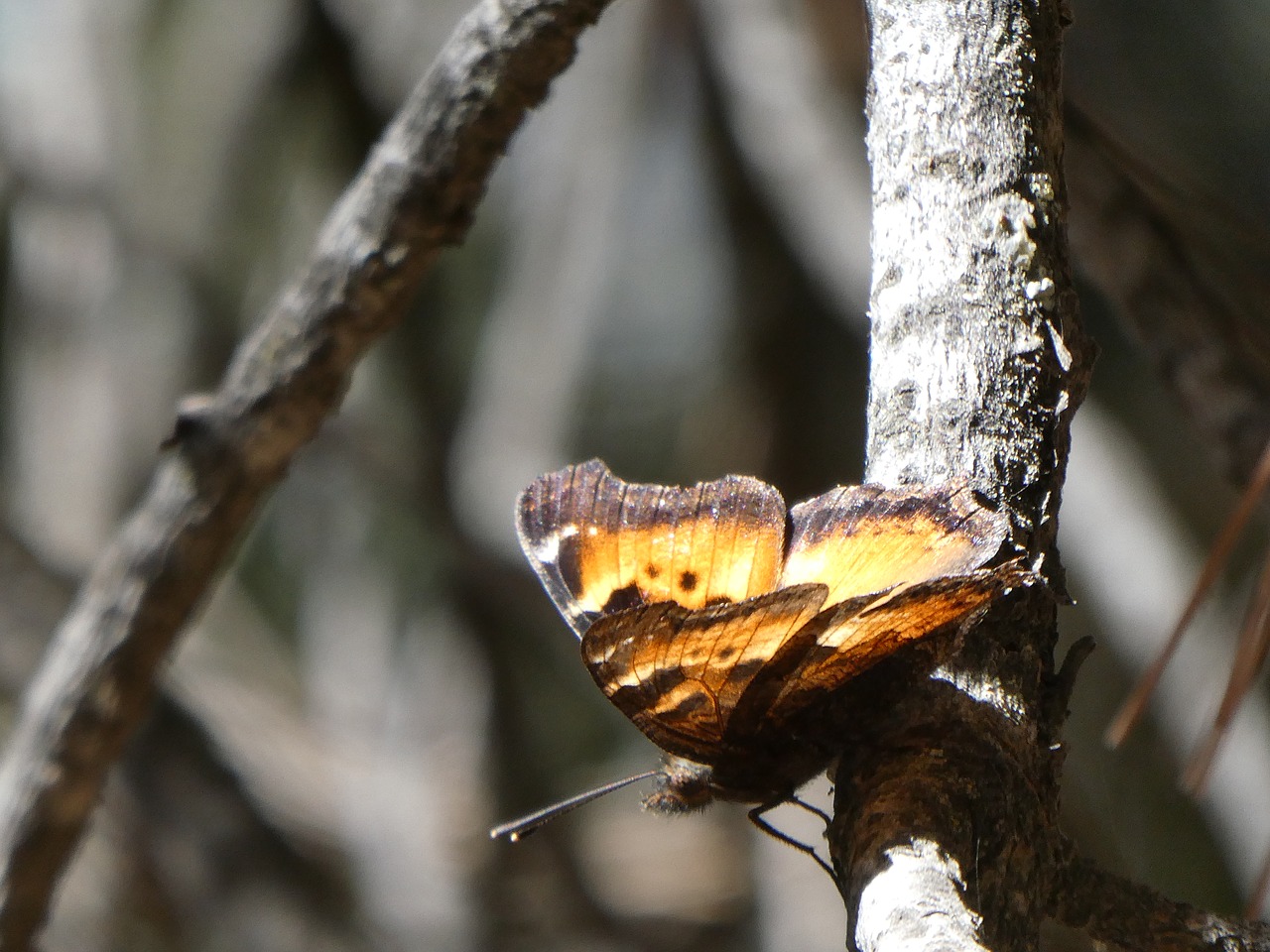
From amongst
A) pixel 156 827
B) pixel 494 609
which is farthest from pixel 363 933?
pixel 494 609

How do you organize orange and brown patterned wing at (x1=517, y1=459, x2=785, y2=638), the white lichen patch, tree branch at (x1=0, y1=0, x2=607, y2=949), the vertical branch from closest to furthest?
1. the vertical branch
2. the white lichen patch
3. orange and brown patterned wing at (x1=517, y1=459, x2=785, y2=638)
4. tree branch at (x1=0, y1=0, x2=607, y2=949)

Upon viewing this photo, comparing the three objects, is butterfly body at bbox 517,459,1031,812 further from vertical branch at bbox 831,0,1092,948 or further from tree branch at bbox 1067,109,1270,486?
tree branch at bbox 1067,109,1270,486

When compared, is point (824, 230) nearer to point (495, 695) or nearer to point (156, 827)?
point (495, 695)

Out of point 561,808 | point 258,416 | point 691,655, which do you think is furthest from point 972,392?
point 258,416

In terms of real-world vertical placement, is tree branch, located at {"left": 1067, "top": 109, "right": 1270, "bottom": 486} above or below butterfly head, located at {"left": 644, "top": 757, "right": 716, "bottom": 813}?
above

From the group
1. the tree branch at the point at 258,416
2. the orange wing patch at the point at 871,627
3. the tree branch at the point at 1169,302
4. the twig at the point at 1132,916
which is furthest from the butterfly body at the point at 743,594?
the tree branch at the point at 1169,302

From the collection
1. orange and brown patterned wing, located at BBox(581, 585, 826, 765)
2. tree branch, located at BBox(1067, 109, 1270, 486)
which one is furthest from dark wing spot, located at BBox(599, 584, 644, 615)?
tree branch, located at BBox(1067, 109, 1270, 486)

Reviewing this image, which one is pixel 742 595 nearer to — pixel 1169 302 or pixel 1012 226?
pixel 1012 226
